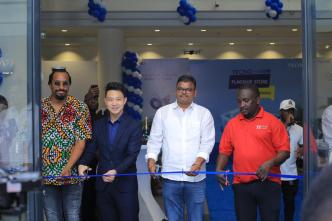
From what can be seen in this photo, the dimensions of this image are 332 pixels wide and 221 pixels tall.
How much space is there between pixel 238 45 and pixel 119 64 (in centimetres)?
424

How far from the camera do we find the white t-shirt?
567 centimetres

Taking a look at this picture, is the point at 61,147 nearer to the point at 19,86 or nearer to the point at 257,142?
the point at 19,86

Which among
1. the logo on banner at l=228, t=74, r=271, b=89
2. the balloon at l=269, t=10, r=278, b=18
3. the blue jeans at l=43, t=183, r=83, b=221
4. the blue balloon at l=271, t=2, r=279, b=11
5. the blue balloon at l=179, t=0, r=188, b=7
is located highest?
A: the blue balloon at l=179, t=0, r=188, b=7

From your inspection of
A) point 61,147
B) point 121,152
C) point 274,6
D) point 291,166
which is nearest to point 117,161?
point 121,152

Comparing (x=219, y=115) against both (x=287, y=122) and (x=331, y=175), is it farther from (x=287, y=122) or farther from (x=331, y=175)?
(x=331, y=175)

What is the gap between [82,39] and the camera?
1487cm

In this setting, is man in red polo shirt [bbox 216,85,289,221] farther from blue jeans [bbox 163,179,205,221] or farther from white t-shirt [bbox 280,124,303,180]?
white t-shirt [bbox 280,124,303,180]

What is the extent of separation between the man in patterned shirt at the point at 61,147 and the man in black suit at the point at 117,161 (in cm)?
13

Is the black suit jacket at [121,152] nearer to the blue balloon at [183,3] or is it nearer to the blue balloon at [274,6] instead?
the blue balloon at [183,3]

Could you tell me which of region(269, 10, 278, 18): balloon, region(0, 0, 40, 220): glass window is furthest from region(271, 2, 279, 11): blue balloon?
region(0, 0, 40, 220): glass window

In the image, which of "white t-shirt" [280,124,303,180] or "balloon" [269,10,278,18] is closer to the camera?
"white t-shirt" [280,124,303,180]

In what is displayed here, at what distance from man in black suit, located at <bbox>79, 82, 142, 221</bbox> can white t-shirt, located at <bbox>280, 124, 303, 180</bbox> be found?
67.6 inches

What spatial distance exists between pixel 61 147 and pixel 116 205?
621 millimetres

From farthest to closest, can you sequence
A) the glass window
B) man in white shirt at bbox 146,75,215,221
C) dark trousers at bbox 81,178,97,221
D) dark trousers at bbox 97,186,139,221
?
1. dark trousers at bbox 81,178,97,221
2. man in white shirt at bbox 146,75,215,221
3. dark trousers at bbox 97,186,139,221
4. the glass window
